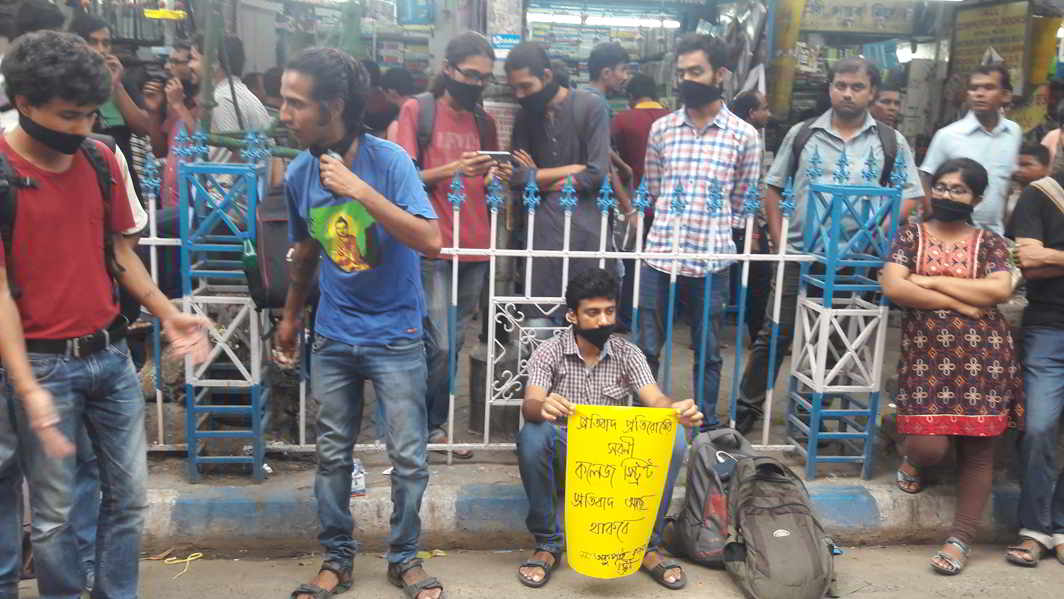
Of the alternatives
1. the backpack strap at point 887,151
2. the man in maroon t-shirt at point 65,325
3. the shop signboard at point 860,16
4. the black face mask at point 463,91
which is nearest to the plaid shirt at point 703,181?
the backpack strap at point 887,151

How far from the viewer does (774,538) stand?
383cm

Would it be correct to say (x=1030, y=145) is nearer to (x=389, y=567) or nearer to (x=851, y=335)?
(x=851, y=335)

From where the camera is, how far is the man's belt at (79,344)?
9.45ft

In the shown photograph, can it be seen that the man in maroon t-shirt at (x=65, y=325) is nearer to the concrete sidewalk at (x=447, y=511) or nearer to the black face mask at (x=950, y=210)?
the concrete sidewalk at (x=447, y=511)

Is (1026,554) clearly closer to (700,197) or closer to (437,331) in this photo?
(700,197)

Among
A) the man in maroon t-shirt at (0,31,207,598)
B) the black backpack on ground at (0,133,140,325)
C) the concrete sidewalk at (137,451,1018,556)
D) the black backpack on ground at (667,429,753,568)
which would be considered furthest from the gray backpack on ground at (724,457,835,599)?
the black backpack on ground at (0,133,140,325)

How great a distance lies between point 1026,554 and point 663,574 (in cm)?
164

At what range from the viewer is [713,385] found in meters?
4.86

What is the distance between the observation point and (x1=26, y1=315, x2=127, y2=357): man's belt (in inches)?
113

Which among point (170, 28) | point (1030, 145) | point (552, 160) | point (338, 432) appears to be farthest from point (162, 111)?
point (1030, 145)

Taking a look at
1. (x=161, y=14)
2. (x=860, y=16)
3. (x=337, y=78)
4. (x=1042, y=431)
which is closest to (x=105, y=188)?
(x=337, y=78)

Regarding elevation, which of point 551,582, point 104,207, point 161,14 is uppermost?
point 161,14

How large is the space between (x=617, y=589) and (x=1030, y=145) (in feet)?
10.7

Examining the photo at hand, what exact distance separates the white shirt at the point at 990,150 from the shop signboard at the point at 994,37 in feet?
9.61
